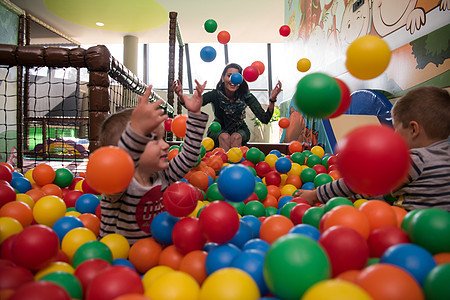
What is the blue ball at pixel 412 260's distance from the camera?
1.87 ft

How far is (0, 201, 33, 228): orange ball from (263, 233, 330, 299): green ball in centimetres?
Result: 97

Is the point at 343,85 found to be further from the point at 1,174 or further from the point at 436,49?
the point at 1,174

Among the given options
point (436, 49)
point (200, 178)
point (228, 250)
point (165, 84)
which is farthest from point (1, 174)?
point (165, 84)

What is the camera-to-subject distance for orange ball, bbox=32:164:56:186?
1.64 metres

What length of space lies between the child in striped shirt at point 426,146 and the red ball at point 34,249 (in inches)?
40.8

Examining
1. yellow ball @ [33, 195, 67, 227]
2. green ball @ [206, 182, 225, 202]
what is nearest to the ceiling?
green ball @ [206, 182, 225, 202]

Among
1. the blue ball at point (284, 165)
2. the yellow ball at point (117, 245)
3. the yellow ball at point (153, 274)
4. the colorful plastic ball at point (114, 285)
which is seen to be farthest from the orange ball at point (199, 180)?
the colorful plastic ball at point (114, 285)

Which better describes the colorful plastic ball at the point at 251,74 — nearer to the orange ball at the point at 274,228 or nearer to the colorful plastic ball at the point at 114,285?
the orange ball at the point at 274,228

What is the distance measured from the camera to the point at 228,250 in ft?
2.36

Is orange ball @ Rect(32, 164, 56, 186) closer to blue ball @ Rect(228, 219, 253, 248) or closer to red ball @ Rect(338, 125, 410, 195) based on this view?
blue ball @ Rect(228, 219, 253, 248)

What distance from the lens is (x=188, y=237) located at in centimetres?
80

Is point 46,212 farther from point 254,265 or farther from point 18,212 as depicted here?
point 254,265

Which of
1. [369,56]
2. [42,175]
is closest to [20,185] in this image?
[42,175]

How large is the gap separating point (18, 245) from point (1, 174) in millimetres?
963
